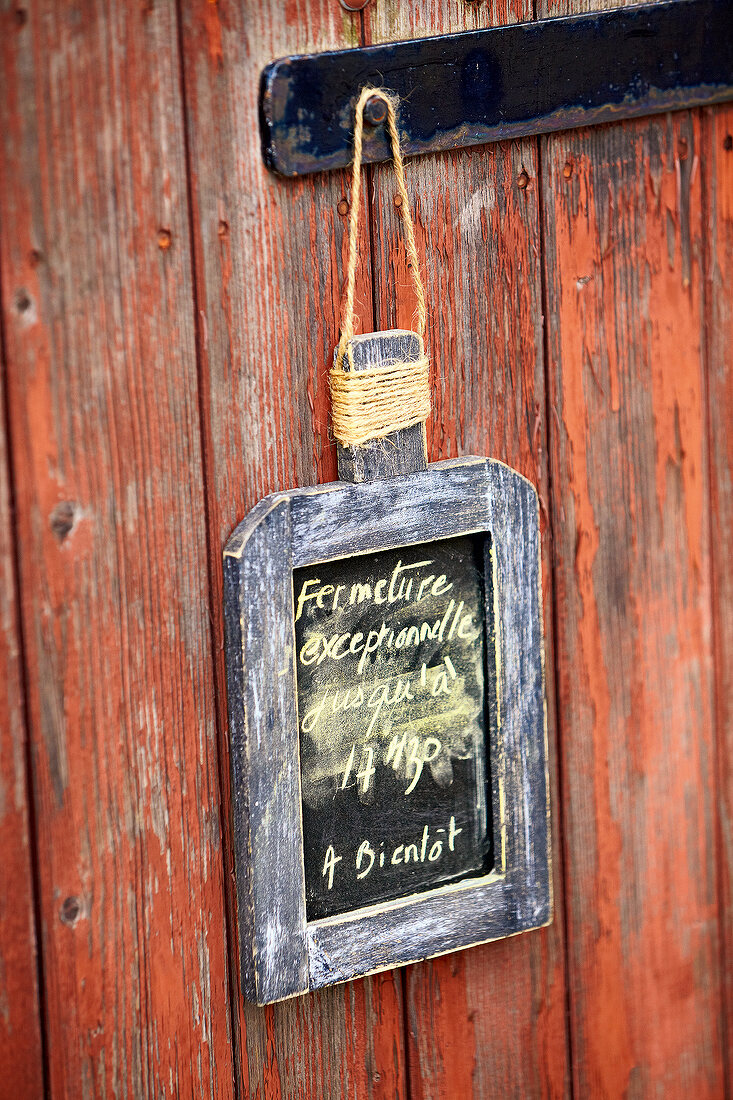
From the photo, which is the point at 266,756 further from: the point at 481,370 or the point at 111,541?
the point at 481,370

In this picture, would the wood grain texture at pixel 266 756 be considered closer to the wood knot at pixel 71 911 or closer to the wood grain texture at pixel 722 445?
the wood knot at pixel 71 911

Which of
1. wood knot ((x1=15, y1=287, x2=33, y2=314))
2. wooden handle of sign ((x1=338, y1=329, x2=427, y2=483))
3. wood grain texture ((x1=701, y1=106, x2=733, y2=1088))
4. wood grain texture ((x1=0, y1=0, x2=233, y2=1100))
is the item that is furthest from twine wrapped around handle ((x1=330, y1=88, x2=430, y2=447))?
wood grain texture ((x1=701, y1=106, x2=733, y2=1088))

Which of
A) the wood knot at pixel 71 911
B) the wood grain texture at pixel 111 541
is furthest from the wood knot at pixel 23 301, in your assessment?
the wood knot at pixel 71 911

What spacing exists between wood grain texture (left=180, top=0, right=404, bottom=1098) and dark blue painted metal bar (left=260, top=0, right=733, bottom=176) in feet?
0.09

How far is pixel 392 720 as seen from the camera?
3.11 ft

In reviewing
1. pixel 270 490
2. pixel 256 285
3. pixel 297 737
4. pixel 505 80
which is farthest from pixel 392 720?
pixel 505 80

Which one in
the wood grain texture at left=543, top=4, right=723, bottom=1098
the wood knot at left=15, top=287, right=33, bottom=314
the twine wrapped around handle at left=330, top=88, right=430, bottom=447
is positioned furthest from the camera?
the wood grain texture at left=543, top=4, right=723, bottom=1098

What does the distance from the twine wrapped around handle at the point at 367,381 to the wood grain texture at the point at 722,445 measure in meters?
0.34

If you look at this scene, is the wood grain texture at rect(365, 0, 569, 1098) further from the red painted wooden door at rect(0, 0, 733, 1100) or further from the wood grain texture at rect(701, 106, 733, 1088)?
the wood grain texture at rect(701, 106, 733, 1088)

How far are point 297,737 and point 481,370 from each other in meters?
0.34

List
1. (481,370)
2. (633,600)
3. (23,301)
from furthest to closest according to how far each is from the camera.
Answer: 1. (633,600)
2. (481,370)
3. (23,301)

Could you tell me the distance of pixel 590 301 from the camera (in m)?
1.05

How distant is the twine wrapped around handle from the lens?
0.89 meters

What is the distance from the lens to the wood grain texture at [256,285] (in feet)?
2.78
